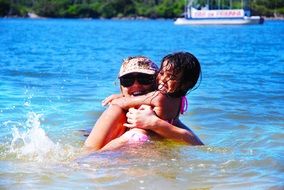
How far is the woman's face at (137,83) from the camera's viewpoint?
215 inches

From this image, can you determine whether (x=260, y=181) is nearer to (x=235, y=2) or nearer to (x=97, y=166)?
(x=97, y=166)

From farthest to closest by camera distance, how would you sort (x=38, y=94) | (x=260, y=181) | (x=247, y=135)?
(x=38, y=94)
(x=247, y=135)
(x=260, y=181)

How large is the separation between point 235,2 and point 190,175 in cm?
10406

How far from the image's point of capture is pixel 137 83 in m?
5.52

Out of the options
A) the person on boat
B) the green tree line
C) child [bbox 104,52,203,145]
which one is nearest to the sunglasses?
the person on boat

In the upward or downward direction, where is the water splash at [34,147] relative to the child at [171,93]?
downward

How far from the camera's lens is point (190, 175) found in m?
4.86

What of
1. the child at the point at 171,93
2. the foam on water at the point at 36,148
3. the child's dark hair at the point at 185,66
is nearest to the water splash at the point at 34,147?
the foam on water at the point at 36,148

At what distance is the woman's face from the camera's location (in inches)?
215

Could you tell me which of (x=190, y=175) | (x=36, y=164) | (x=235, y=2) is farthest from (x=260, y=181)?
(x=235, y=2)

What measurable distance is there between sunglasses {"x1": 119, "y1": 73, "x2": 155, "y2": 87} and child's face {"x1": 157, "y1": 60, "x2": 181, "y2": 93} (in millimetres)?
200

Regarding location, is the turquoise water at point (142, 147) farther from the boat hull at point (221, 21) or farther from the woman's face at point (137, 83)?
the boat hull at point (221, 21)

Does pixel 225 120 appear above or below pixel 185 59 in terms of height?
below

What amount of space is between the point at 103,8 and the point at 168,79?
143 m
